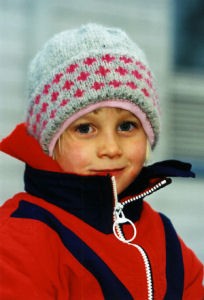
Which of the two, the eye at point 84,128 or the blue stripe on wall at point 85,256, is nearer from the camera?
the blue stripe on wall at point 85,256

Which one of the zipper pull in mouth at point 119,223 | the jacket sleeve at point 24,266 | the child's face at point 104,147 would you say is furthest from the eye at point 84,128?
the jacket sleeve at point 24,266

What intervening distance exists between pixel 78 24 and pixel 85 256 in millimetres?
2874

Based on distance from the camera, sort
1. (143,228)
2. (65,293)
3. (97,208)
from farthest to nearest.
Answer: (143,228), (97,208), (65,293)

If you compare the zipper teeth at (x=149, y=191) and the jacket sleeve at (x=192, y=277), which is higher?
the zipper teeth at (x=149, y=191)

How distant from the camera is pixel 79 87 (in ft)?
7.41

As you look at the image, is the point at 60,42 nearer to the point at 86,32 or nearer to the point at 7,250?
the point at 86,32

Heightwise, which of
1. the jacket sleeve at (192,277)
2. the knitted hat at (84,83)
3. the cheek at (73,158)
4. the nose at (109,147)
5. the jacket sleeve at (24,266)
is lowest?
the jacket sleeve at (192,277)

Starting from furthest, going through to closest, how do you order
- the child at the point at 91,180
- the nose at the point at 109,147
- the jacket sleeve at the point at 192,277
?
the jacket sleeve at the point at 192,277 < the nose at the point at 109,147 < the child at the point at 91,180

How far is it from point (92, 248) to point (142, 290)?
21 centimetres

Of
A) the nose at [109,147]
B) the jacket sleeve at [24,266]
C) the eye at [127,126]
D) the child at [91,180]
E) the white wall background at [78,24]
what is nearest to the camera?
the jacket sleeve at [24,266]

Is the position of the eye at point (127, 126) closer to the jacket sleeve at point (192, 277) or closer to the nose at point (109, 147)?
the nose at point (109, 147)

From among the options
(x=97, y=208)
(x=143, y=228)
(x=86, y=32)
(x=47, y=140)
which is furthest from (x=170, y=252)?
(x=86, y=32)

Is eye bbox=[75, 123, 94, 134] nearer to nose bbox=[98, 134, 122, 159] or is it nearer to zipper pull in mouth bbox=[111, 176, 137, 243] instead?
nose bbox=[98, 134, 122, 159]

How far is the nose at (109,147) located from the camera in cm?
218
